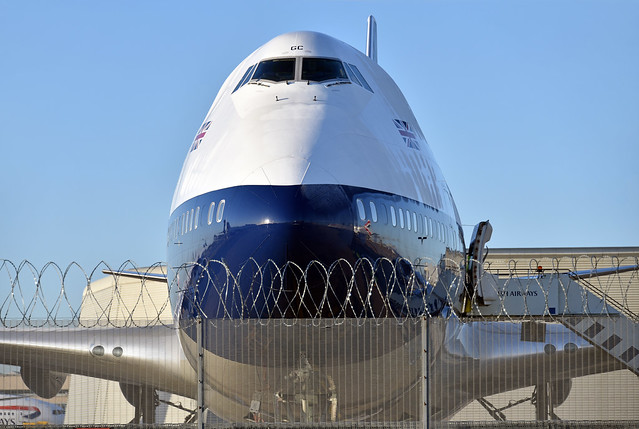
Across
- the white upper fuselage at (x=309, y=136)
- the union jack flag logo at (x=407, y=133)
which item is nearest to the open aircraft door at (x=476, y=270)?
the white upper fuselage at (x=309, y=136)

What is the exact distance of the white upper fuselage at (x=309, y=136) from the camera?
535 inches

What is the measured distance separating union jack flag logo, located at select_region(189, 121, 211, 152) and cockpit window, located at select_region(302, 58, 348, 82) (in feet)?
6.08

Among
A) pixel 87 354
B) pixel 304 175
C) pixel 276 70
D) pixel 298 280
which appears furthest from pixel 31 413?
pixel 298 280

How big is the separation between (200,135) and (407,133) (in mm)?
3514

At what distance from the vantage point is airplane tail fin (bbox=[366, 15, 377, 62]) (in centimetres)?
3234

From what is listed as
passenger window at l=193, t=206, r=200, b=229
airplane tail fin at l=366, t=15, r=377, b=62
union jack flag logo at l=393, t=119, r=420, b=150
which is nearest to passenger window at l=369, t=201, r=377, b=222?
passenger window at l=193, t=206, r=200, b=229

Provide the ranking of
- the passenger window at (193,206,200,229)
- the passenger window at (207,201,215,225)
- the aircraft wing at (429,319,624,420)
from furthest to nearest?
the passenger window at (193,206,200,229), the passenger window at (207,201,215,225), the aircraft wing at (429,319,624,420)

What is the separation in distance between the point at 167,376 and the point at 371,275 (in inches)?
146

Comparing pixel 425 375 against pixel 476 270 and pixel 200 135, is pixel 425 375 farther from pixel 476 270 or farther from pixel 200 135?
pixel 476 270

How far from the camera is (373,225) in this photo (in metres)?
13.5

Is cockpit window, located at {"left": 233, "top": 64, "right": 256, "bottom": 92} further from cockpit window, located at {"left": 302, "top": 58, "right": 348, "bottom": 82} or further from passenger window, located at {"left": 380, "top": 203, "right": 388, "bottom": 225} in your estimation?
passenger window, located at {"left": 380, "top": 203, "right": 388, "bottom": 225}

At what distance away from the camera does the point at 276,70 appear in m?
16.1

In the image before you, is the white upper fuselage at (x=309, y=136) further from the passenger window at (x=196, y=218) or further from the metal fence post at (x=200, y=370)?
the metal fence post at (x=200, y=370)

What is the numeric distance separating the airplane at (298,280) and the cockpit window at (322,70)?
0.08 ft
